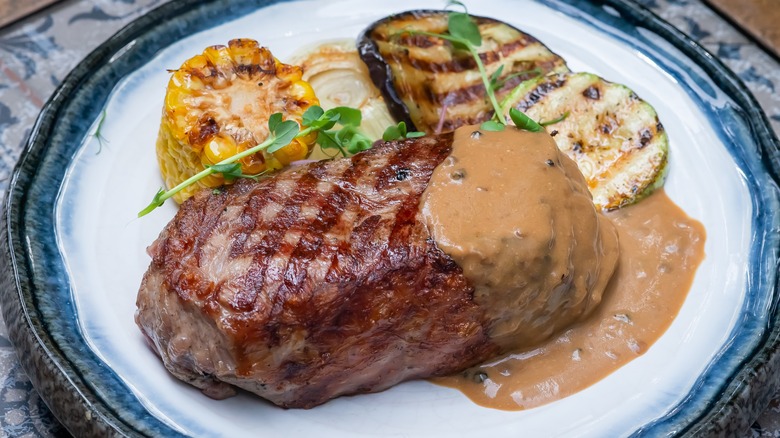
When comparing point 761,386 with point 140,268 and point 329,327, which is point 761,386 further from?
point 140,268

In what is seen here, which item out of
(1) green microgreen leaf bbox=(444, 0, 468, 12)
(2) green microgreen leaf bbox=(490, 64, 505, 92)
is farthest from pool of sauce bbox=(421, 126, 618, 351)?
(1) green microgreen leaf bbox=(444, 0, 468, 12)

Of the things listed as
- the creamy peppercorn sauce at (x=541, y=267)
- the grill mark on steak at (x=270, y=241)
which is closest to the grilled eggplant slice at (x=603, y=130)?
the creamy peppercorn sauce at (x=541, y=267)

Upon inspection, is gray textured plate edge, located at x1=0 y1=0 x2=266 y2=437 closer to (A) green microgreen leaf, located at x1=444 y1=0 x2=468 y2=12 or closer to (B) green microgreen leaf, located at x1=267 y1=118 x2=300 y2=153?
(B) green microgreen leaf, located at x1=267 y1=118 x2=300 y2=153

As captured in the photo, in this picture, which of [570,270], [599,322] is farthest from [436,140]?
[599,322]

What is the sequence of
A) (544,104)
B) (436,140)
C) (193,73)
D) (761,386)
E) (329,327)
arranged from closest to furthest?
1. (329,327)
2. (761,386)
3. (436,140)
4. (193,73)
5. (544,104)

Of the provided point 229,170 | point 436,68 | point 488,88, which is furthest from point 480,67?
point 229,170

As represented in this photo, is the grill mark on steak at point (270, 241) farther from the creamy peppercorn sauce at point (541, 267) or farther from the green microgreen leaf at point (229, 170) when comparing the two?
the creamy peppercorn sauce at point (541, 267)

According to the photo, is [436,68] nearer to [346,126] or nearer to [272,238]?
[346,126]
